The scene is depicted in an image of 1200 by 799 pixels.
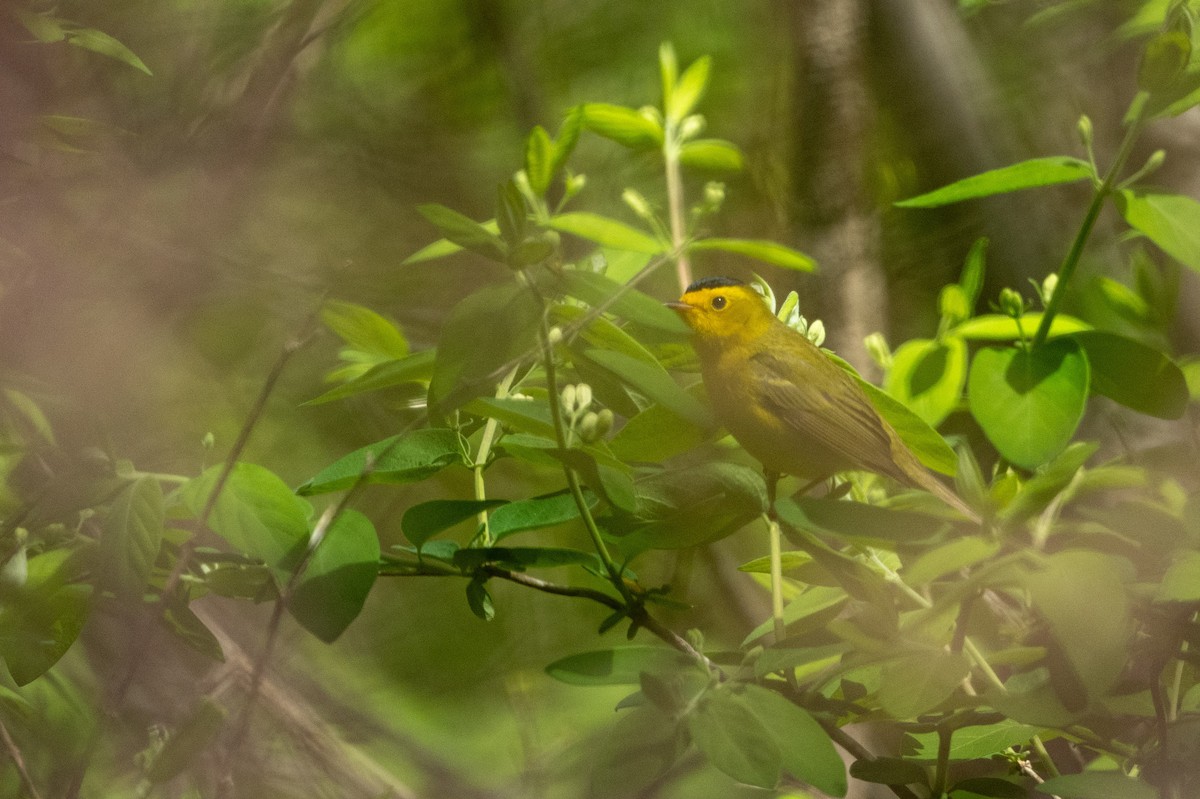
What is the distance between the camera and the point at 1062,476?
0.29m

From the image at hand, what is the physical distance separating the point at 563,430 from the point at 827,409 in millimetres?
166

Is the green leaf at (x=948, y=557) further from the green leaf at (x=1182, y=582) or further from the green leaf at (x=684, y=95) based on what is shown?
the green leaf at (x=684, y=95)

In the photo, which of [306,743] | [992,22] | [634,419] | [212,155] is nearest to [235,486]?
[634,419]

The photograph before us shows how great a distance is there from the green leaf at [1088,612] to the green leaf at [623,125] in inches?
17.2

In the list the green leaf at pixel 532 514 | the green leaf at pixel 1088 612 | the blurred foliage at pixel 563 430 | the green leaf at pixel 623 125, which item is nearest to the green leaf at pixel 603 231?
the blurred foliage at pixel 563 430

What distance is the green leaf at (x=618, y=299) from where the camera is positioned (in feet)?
1.03

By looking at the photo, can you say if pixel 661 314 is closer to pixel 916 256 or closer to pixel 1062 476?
pixel 1062 476

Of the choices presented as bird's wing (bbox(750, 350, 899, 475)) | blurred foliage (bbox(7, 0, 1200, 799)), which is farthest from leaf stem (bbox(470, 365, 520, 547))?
bird's wing (bbox(750, 350, 899, 475))

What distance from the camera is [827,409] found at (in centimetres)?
44

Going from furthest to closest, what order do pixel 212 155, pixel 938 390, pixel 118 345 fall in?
pixel 212 155, pixel 118 345, pixel 938 390

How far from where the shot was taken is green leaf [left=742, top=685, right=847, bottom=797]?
0.29 m

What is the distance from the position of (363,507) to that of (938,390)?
22.0 inches

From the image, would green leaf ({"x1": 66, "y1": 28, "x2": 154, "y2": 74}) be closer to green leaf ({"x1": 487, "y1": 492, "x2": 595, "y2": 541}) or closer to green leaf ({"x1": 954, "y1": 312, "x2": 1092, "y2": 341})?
green leaf ({"x1": 487, "y1": 492, "x2": 595, "y2": 541})

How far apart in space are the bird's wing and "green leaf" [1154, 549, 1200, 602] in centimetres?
14
